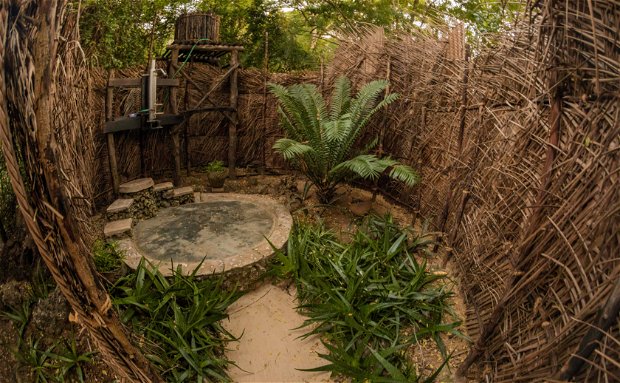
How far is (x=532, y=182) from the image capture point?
5.67 ft

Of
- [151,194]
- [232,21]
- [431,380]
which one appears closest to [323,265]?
[431,380]

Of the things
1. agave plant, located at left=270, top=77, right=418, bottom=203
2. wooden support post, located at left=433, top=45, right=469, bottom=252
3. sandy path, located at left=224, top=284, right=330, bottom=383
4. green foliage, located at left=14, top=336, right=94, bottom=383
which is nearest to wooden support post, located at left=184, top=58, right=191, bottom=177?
agave plant, located at left=270, top=77, right=418, bottom=203

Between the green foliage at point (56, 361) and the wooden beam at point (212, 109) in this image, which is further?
the wooden beam at point (212, 109)

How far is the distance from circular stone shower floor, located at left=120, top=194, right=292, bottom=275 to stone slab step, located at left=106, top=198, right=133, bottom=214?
23 centimetres

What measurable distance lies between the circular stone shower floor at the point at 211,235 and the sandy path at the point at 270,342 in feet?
1.18

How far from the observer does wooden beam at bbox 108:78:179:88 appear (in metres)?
3.89

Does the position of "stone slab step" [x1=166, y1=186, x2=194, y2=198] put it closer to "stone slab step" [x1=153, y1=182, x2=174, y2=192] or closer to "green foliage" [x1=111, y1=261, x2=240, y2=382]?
"stone slab step" [x1=153, y1=182, x2=174, y2=192]

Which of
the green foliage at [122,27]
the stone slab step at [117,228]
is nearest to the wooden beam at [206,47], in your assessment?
the green foliage at [122,27]

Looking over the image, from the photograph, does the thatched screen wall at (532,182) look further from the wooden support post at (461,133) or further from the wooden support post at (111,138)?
the wooden support post at (111,138)

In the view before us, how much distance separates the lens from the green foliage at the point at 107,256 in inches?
115

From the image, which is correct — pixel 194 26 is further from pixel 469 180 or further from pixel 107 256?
pixel 469 180

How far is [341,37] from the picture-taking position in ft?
16.5

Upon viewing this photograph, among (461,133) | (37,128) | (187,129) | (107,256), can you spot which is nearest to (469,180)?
(461,133)

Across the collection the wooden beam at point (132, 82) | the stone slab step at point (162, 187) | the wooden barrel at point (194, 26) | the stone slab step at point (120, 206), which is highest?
the wooden barrel at point (194, 26)
